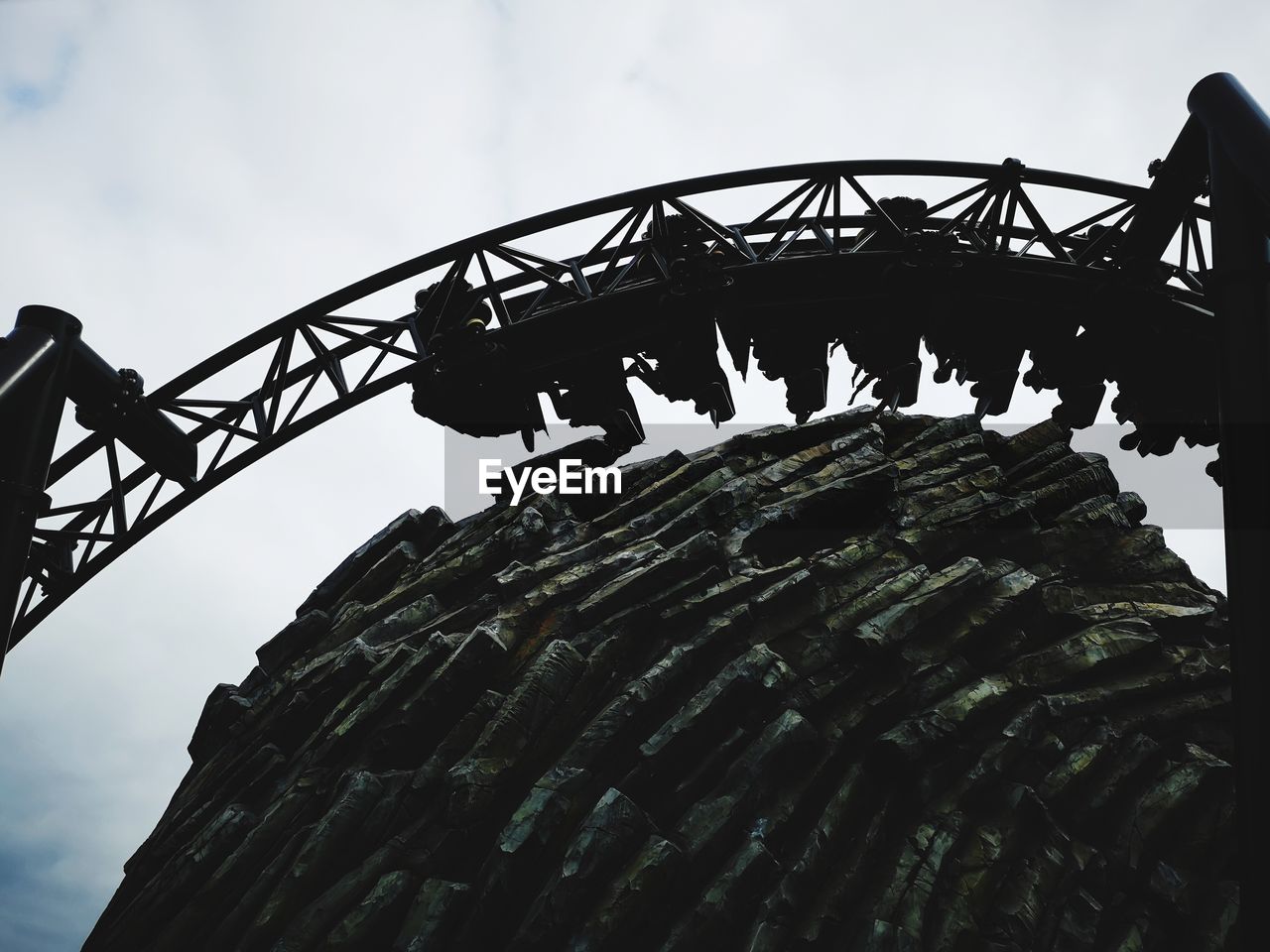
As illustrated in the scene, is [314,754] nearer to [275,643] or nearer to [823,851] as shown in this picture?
[275,643]

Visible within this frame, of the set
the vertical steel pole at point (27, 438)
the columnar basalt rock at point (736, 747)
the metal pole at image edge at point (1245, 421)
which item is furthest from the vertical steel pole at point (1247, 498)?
the vertical steel pole at point (27, 438)

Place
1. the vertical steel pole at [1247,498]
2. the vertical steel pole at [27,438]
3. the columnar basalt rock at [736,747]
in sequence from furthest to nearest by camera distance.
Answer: the columnar basalt rock at [736,747] → the vertical steel pole at [27,438] → the vertical steel pole at [1247,498]

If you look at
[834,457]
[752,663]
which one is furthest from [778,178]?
[752,663]

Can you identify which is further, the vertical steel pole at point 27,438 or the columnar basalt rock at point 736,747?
the columnar basalt rock at point 736,747

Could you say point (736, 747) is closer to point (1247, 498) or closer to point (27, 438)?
point (1247, 498)

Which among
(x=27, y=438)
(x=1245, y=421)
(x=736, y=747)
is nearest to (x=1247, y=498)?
(x=1245, y=421)

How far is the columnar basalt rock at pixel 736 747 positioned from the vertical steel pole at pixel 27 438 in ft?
12.1

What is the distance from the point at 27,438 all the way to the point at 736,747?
604 centimetres

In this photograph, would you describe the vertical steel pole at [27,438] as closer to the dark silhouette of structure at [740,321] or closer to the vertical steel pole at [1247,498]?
the dark silhouette of structure at [740,321]

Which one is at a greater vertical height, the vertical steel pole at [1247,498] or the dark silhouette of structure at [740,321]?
the dark silhouette of structure at [740,321]

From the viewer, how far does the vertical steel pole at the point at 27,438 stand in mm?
5309

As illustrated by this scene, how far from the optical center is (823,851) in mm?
7738

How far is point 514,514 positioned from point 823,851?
5624 millimetres

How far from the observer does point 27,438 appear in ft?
18.4
